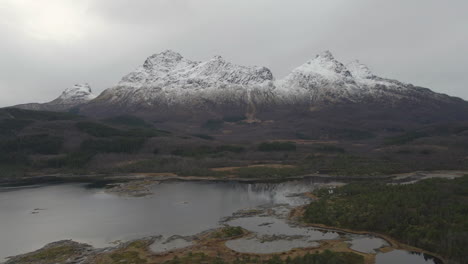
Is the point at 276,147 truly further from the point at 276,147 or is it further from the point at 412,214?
the point at 412,214

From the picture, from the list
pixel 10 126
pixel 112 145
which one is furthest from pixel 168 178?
pixel 10 126

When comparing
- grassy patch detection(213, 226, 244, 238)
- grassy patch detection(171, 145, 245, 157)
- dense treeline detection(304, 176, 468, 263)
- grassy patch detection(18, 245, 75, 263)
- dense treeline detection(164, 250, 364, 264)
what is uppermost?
grassy patch detection(171, 145, 245, 157)

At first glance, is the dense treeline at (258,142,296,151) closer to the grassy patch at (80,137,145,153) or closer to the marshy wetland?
the grassy patch at (80,137,145,153)

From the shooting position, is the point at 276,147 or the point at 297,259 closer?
the point at 297,259

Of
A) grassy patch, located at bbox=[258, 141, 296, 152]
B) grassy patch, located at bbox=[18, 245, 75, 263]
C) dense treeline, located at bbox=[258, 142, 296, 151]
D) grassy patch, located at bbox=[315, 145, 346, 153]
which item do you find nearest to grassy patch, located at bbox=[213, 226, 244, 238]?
grassy patch, located at bbox=[18, 245, 75, 263]

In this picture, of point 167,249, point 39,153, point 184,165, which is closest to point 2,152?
Result: point 39,153

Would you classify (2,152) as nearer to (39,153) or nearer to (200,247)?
(39,153)
